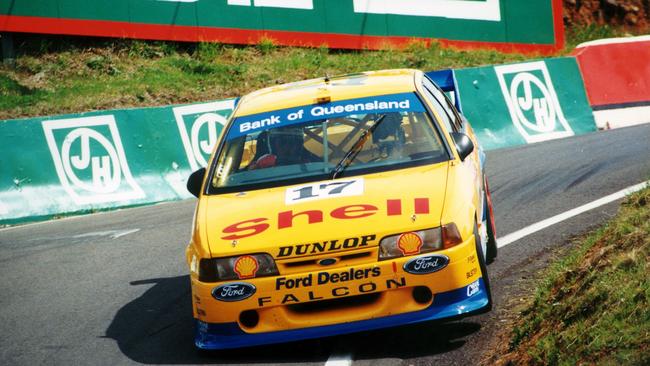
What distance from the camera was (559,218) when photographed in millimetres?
9844

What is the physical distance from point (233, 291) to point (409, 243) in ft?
3.53

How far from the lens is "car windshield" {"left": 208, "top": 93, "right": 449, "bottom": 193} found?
7223mm

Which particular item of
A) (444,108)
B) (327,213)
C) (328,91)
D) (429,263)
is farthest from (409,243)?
(444,108)

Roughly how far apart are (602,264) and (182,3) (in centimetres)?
1640

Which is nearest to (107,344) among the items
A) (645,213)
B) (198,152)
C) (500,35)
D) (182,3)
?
(645,213)

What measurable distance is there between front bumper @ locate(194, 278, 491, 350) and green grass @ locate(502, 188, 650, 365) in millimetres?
317

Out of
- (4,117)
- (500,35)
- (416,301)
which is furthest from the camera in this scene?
(500,35)

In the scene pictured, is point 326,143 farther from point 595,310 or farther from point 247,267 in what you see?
point 595,310

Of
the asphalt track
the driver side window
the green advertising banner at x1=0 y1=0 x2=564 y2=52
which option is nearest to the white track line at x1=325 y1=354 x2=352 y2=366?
the asphalt track

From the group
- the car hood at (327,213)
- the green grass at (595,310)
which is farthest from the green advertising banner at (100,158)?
the green grass at (595,310)

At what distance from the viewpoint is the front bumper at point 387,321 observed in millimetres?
6199

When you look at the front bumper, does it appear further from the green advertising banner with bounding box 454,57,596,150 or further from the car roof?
the green advertising banner with bounding box 454,57,596,150

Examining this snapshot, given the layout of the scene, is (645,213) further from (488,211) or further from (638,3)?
(638,3)

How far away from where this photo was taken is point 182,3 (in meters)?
21.6
